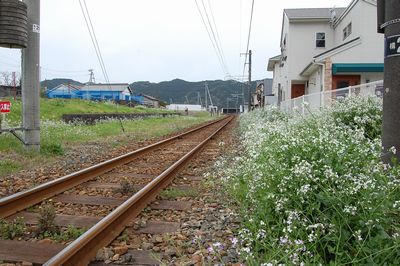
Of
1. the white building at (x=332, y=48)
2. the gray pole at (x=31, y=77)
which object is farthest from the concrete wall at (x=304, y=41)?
the gray pole at (x=31, y=77)

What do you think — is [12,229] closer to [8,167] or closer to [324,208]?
[324,208]

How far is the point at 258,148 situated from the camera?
631cm

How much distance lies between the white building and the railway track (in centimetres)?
1526

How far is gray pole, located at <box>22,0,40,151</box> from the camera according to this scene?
942cm

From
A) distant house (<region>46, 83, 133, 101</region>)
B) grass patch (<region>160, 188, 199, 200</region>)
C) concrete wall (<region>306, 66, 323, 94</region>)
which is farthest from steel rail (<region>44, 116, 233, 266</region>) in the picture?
distant house (<region>46, 83, 133, 101</region>)

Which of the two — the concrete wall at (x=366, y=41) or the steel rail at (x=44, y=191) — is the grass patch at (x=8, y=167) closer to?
the steel rail at (x=44, y=191)

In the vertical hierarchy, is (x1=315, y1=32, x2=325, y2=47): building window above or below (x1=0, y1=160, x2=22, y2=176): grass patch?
above

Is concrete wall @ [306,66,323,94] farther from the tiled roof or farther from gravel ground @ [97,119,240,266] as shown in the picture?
gravel ground @ [97,119,240,266]

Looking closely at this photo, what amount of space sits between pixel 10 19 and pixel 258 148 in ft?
20.5

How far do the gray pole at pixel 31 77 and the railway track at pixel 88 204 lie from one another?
2409 millimetres

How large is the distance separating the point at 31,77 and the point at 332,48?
18.3m

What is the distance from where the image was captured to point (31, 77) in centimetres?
946

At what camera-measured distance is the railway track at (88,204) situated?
136 inches

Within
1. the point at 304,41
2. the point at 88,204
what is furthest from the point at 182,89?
the point at 88,204
